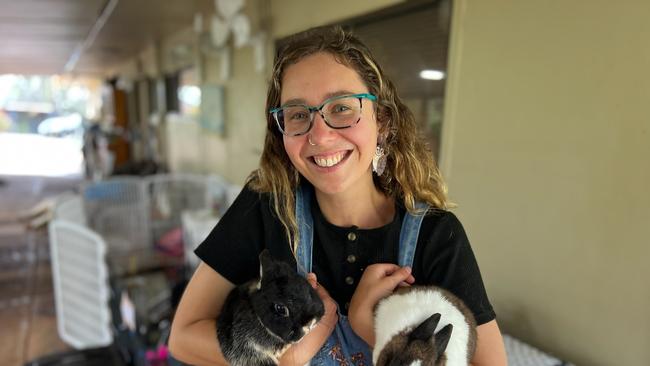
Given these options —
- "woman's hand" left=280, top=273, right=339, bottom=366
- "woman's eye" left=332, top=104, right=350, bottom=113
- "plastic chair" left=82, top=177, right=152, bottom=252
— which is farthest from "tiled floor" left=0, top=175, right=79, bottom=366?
"woman's eye" left=332, top=104, right=350, bottom=113

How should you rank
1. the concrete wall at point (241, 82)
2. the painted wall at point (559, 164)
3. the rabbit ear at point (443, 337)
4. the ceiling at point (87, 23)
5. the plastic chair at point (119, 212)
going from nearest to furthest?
the rabbit ear at point (443, 337)
the painted wall at point (559, 164)
the concrete wall at point (241, 82)
the plastic chair at point (119, 212)
the ceiling at point (87, 23)

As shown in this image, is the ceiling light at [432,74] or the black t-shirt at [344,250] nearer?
the black t-shirt at [344,250]

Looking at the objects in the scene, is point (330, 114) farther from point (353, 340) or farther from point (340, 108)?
point (353, 340)

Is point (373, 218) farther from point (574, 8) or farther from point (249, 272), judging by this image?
point (574, 8)

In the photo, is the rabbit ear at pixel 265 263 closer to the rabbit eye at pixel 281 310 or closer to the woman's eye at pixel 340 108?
the rabbit eye at pixel 281 310

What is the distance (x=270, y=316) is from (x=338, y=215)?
261mm

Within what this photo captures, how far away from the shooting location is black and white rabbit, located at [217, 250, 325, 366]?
757mm

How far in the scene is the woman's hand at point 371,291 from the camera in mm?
734

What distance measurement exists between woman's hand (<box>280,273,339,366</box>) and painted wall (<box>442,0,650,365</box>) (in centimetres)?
90

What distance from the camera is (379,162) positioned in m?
0.91

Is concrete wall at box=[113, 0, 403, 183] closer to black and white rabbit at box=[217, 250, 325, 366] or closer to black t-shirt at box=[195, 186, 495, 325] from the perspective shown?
black t-shirt at box=[195, 186, 495, 325]

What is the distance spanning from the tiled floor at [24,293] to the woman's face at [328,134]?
299 cm

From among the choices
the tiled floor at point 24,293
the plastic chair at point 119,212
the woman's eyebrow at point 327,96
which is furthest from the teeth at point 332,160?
the tiled floor at point 24,293

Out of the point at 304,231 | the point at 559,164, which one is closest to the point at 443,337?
the point at 304,231
